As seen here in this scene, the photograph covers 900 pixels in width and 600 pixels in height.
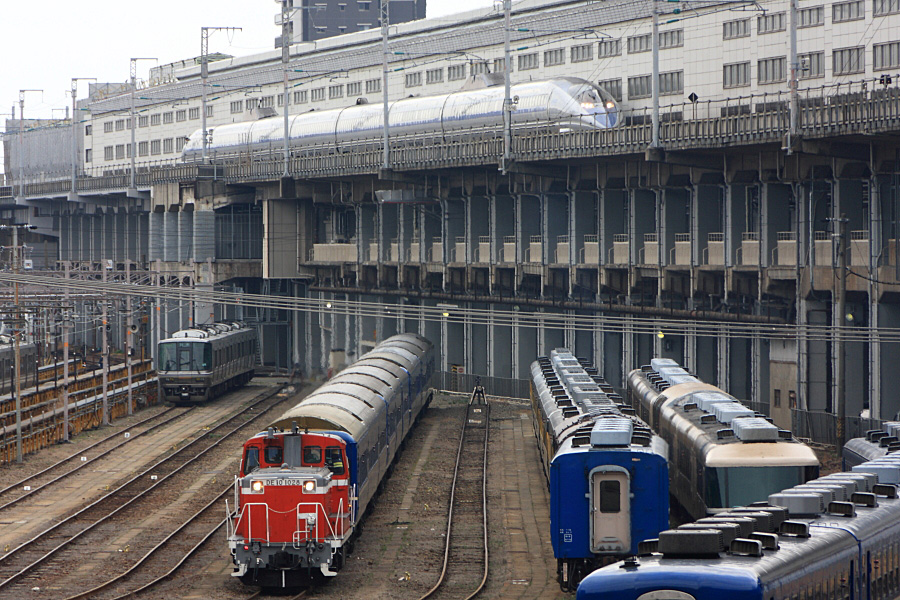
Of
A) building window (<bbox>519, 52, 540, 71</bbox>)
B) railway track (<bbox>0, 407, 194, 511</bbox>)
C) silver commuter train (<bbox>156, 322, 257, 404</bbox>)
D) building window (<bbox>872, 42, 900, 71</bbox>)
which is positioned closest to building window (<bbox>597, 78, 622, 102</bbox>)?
building window (<bbox>519, 52, 540, 71</bbox>)

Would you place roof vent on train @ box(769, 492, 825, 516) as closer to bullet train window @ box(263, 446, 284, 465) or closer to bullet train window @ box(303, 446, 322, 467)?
bullet train window @ box(303, 446, 322, 467)

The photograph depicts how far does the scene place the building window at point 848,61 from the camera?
159 ft

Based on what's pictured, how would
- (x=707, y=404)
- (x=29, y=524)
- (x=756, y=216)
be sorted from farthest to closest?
(x=756, y=216), (x=29, y=524), (x=707, y=404)

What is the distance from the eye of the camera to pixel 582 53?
61469mm

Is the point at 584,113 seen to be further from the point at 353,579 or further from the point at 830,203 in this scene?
the point at 353,579

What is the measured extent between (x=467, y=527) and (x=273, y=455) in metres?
7.39

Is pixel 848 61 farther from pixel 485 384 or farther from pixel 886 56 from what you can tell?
pixel 485 384

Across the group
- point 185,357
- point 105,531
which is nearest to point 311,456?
point 105,531

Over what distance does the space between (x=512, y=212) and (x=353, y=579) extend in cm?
3596

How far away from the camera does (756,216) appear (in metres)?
43.5

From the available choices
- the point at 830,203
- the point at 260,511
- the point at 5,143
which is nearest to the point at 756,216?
the point at 830,203

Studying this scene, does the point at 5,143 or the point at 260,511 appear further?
the point at 5,143

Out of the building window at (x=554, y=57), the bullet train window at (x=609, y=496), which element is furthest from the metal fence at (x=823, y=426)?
the building window at (x=554, y=57)

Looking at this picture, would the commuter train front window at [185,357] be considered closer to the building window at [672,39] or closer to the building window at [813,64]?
the building window at [672,39]
